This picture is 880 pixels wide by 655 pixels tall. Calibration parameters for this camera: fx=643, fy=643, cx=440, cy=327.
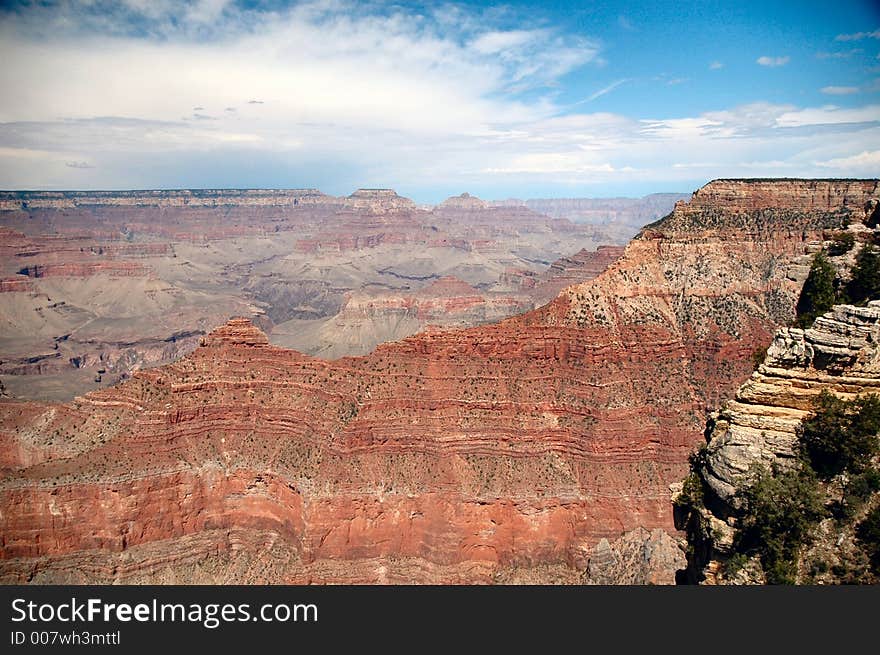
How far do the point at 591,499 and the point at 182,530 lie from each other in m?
26.0

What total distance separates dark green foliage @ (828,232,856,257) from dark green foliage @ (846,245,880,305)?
10.4 feet

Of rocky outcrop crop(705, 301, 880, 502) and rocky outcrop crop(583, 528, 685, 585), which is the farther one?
rocky outcrop crop(583, 528, 685, 585)

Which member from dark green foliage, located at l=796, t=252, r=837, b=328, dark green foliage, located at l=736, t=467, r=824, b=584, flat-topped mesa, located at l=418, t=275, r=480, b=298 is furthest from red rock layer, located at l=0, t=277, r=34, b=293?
dark green foliage, located at l=736, t=467, r=824, b=584

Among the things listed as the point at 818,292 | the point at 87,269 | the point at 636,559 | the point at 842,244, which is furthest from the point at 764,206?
the point at 87,269

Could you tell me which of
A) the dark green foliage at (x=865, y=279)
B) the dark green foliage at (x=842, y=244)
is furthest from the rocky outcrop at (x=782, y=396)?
the dark green foliage at (x=842, y=244)

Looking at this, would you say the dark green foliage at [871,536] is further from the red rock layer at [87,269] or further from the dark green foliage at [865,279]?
the red rock layer at [87,269]

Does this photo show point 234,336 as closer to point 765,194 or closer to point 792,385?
point 792,385

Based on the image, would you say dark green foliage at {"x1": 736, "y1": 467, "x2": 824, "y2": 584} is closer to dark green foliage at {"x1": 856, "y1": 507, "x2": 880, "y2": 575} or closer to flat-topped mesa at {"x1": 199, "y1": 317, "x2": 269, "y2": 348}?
dark green foliage at {"x1": 856, "y1": 507, "x2": 880, "y2": 575}

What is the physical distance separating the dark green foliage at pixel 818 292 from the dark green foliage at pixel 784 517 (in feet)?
33.4

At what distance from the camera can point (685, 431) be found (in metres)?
43.9

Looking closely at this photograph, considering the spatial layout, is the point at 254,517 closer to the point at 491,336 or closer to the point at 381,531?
the point at 381,531

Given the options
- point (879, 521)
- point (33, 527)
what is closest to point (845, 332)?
point (879, 521)

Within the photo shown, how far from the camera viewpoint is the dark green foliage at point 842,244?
102 ft

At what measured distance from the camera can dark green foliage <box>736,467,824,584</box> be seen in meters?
18.3
